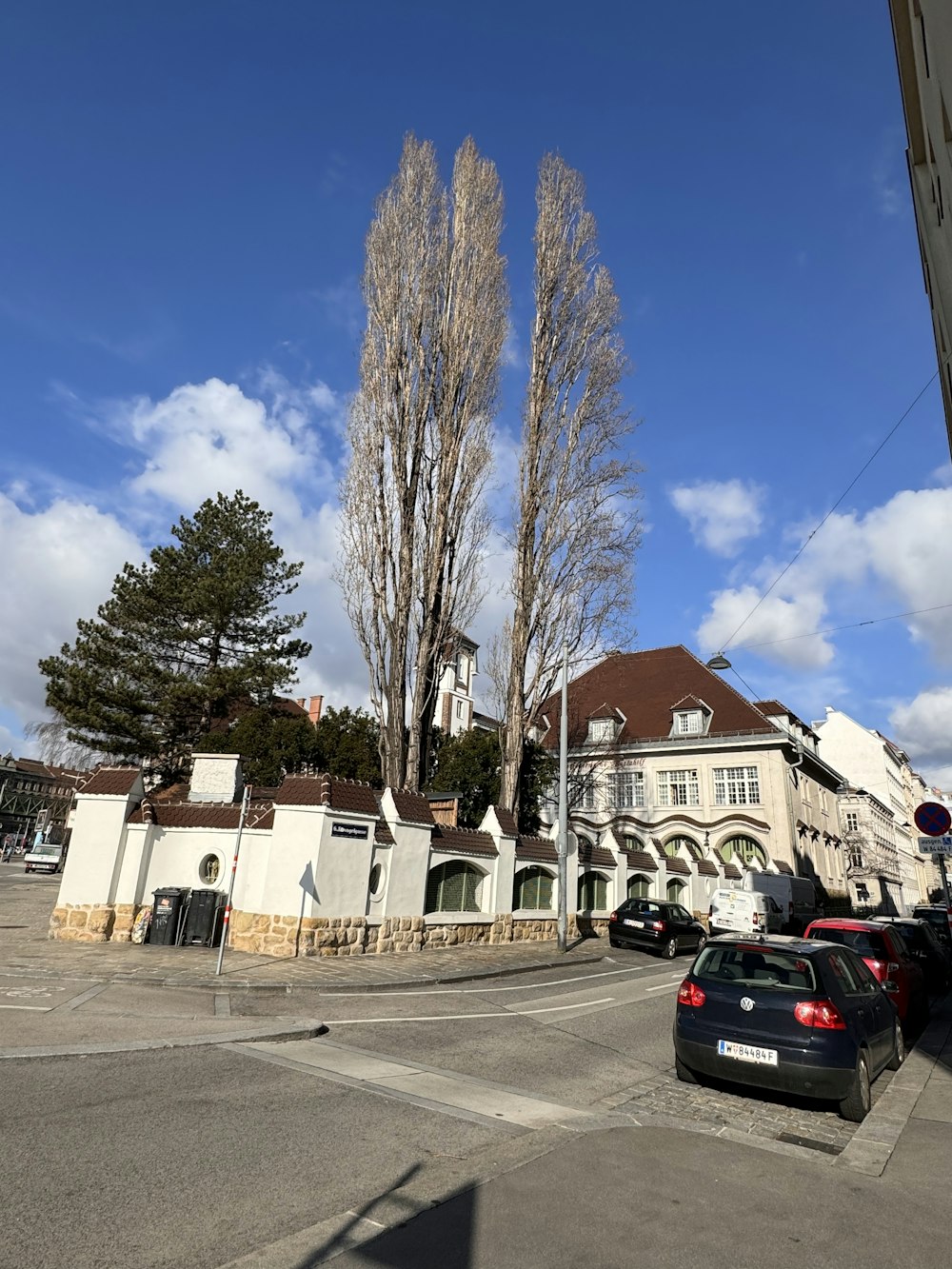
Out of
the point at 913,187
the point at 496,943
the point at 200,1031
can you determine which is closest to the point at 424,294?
the point at 913,187

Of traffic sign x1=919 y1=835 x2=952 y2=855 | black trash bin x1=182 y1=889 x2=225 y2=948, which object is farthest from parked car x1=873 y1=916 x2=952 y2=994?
black trash bin x1=182 y1=889 x2=225 y2=948

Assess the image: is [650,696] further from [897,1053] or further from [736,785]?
[897,1053]

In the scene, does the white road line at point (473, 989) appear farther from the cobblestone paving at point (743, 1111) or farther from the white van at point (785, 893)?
the white van at point (785, 893)

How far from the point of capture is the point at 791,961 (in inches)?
276

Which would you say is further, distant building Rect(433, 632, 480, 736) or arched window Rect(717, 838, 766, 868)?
distant building Rect(433, 632, 480, 736)

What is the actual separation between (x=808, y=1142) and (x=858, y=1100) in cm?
83

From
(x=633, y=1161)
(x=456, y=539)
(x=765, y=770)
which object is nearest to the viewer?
(x=633, y=1161)

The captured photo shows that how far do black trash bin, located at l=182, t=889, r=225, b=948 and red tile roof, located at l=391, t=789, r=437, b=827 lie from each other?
4.22m

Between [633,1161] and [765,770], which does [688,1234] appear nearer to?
[633,1161]

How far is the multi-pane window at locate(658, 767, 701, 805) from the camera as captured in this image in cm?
4247

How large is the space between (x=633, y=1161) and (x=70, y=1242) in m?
3.26

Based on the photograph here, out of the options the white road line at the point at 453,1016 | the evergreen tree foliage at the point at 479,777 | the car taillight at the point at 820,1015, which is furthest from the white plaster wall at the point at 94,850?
the evergreen tree foliage at the point at 479,777

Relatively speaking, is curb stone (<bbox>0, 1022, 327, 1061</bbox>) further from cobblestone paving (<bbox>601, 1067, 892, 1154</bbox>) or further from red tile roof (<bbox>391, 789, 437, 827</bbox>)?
red tile roof (<bbox>391, 789, 437, 827</bbox>)

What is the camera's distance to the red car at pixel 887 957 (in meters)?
10.6
